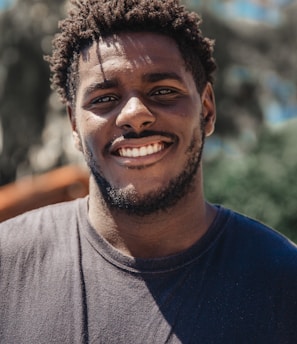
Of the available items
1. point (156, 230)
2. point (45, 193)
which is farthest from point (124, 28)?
point (45, 193)

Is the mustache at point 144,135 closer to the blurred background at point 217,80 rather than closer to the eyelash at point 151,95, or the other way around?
the eyelash at point 151,95

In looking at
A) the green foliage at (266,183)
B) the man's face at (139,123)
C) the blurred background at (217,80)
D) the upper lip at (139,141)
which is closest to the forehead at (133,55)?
the man's face at (139,123)

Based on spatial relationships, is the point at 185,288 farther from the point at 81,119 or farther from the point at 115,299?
the point at 81,119

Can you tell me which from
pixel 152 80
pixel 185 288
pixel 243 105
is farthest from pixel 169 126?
pixel 243 105

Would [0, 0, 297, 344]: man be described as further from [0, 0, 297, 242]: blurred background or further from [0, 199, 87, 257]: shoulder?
[0, 0, 297, 242]: blurred background

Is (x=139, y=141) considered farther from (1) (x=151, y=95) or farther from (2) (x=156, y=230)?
(2) (x=156, y=230)

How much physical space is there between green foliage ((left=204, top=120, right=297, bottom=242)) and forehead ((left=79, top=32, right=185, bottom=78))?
3269 mm

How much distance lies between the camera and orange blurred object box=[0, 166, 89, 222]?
4.87 metres

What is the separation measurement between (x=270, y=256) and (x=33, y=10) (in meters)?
9.53

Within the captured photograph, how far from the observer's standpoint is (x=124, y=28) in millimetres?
2371

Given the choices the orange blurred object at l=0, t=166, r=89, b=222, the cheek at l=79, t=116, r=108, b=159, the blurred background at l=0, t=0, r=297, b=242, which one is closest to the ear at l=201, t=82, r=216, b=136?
the cheek at l=79, t=116, r=108, b=159

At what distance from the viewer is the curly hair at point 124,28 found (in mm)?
2365

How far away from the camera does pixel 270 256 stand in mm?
2297

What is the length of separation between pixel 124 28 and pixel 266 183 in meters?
3.49
